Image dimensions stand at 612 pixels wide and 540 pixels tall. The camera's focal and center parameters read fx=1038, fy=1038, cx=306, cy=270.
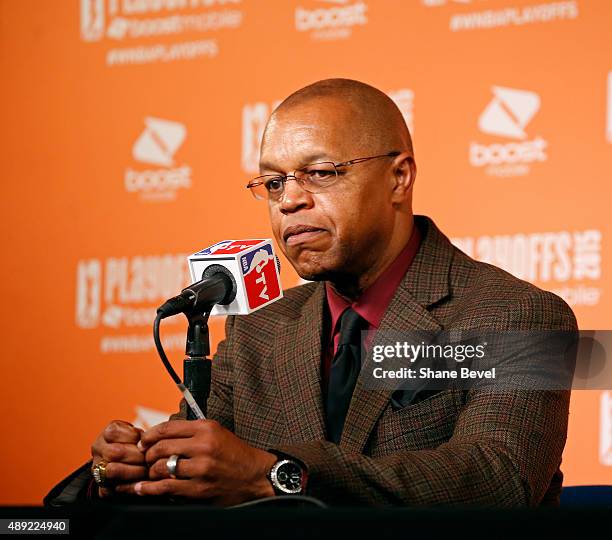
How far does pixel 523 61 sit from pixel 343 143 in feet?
4.06

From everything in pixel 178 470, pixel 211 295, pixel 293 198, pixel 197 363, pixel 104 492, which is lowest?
pixel 104 492

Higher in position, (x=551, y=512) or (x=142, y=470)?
(x=551, y=512)

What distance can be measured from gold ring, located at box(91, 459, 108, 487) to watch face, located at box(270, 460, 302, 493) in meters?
0.33

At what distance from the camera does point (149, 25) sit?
3.94 m

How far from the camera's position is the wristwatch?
1.67 meters

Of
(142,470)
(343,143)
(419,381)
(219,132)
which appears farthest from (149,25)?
(142,470)

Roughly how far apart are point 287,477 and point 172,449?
0.64 ft

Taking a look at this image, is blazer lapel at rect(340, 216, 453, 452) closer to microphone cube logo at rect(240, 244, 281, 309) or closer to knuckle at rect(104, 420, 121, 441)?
microphone cube logo at rect(240, 244, 281, 309)

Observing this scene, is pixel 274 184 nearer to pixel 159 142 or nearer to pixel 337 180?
pixel 337 180

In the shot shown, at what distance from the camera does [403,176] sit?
8.43 feet

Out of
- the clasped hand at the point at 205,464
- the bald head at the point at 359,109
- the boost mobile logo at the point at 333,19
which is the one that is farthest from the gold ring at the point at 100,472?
the boost mobile logo at the point at 333,19

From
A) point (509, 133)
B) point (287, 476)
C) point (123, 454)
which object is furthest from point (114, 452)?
point (509, 133)

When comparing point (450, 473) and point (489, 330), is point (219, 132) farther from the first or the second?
point (450, 473)

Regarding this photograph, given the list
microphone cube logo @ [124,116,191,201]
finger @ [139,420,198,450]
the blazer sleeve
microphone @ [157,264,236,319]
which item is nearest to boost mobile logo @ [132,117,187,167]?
microphone cube logo @ [124,116,191,201]
